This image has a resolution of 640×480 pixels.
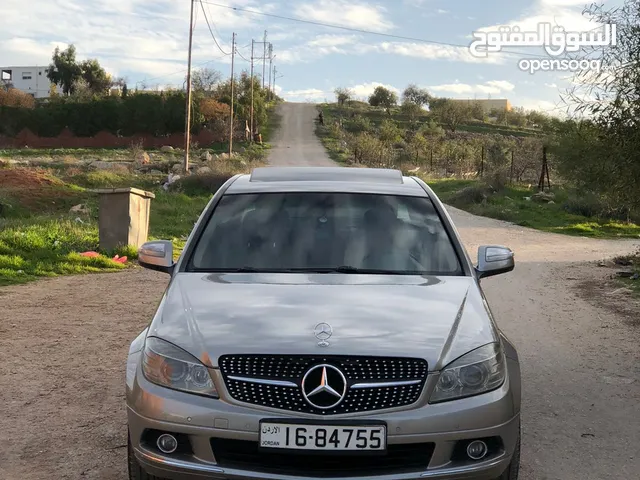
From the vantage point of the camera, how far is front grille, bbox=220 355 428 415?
9.87ft

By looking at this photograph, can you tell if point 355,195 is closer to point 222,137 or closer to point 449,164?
point 449,164

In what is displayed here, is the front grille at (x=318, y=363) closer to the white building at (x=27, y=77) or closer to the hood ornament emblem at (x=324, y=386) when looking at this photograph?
the hood ornament emblem at (x=324, y=386)

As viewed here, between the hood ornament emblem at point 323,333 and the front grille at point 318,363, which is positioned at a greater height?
the hood ornament emblem at point 323,333

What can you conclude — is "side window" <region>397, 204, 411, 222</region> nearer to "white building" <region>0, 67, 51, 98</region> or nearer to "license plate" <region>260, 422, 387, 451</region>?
"license plate" <region>260, 422, 387, 451</region>

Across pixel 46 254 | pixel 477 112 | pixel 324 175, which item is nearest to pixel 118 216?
pixel 46 254

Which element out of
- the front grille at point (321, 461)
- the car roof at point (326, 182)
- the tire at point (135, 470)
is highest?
the car roof at point (326, 182)

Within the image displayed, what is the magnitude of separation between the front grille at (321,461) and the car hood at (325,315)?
1.11 ft

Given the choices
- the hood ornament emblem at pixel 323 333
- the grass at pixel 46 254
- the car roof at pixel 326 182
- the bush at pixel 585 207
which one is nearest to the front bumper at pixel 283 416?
the hood ornament emblem at pixel 323 333

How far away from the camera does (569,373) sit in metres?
6.27

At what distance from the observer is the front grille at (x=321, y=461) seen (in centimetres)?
299

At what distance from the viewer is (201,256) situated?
4.20 metres

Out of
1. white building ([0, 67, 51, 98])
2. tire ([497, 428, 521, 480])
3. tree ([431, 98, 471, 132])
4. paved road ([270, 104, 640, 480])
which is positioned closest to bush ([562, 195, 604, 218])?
paved road ([270, 104, 640, 480])

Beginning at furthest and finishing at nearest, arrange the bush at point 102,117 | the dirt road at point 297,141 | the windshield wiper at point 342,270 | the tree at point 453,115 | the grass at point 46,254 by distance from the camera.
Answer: the tree at point 453,115 < the bush at point 102,117 < the dirt road at point 297,141 < the grass at point 46,254 < the windshield wiper at point 342,270

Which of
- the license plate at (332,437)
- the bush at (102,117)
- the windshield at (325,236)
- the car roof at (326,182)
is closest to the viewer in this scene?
the license plate at (332,437)
